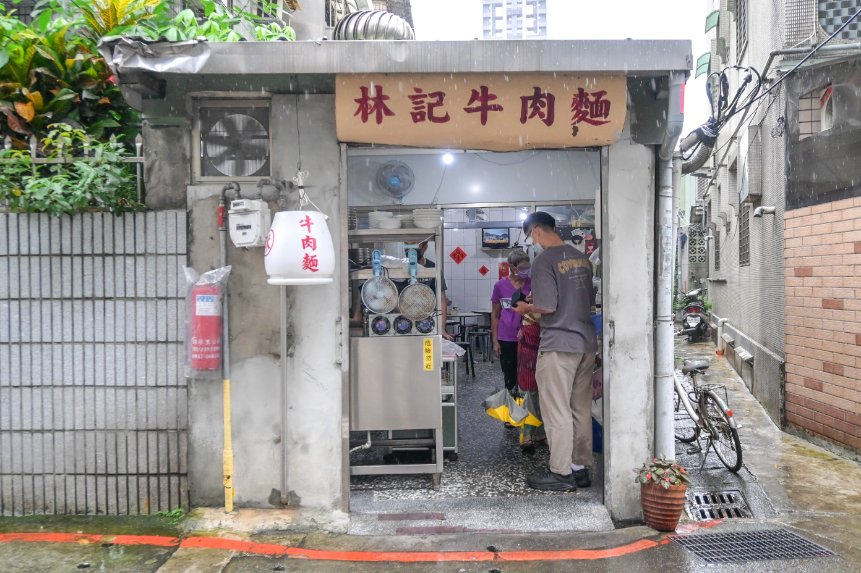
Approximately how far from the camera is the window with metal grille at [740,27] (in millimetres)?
13017

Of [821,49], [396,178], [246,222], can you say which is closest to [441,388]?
[246,222]

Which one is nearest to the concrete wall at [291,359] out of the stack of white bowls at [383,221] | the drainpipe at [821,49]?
the stack of white bowls at [383,221]

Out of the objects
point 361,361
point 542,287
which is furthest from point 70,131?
point 542,287

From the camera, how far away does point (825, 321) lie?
8438 millimetres

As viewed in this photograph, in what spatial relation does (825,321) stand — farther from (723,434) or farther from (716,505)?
(716,505)

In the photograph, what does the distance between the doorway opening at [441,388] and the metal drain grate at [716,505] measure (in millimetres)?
945

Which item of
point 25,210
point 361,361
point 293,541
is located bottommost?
point 293,541

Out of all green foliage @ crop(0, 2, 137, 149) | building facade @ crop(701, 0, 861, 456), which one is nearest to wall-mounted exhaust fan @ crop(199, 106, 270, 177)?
green foliage @ crop(0, 2, 137, 149)

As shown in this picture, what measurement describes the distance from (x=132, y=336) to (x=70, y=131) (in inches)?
74.1

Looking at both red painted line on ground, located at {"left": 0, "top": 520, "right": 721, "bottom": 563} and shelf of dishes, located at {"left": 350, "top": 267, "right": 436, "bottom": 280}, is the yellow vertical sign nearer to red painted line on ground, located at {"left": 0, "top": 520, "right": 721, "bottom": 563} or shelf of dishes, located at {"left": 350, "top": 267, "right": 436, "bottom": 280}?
shelf of dishes, located at {"left": 350, "top": 267, "right": 436, "bottom": 280}

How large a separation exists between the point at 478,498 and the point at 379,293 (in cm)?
213

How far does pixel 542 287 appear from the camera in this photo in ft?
20.9

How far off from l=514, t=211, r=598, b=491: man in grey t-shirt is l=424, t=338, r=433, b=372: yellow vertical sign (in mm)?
995

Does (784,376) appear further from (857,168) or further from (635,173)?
(635,173)
